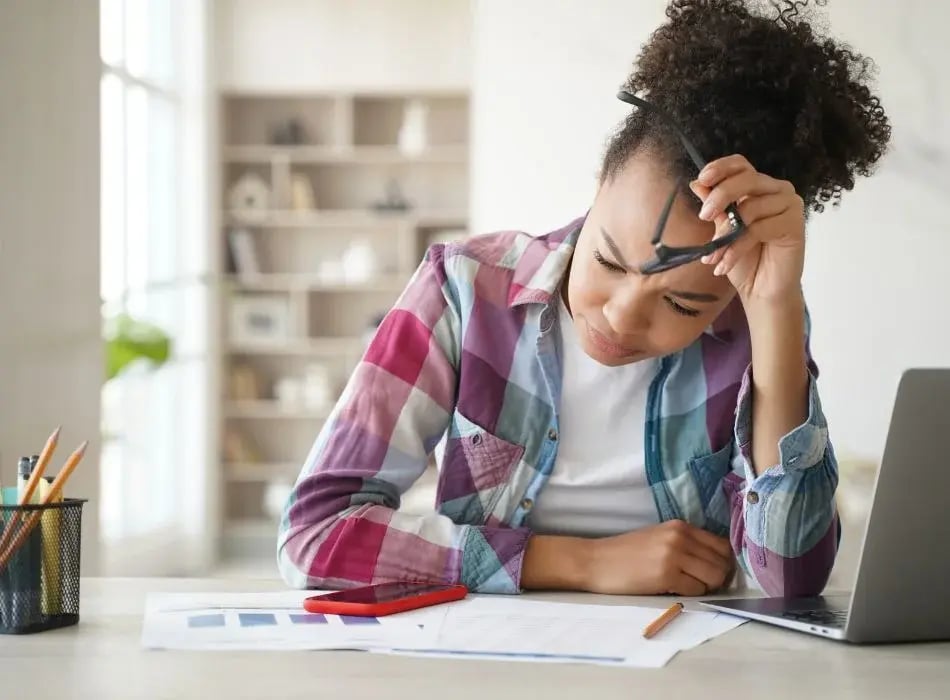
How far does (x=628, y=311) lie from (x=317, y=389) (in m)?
5.03

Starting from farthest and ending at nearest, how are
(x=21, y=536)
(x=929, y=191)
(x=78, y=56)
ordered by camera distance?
1. (x=929, y=191)
2. (x=78, y=56)
3. (x=21, y=536)

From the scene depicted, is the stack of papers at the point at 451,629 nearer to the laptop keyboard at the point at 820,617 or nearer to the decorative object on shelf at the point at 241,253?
the laptop keyboard at the point at 820,617

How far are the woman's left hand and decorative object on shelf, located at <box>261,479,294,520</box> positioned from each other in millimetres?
4950

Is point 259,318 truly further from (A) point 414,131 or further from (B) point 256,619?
(B) point 256,619

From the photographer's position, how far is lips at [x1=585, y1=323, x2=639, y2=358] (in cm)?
126

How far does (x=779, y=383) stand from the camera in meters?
1.25

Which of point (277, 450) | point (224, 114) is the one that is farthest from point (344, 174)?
point (277, 450)

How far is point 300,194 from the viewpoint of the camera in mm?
6090

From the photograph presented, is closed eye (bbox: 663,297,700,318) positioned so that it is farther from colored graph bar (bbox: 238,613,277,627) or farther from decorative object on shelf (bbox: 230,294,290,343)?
decorative object on shelf (bbox: 230,294,290,343)

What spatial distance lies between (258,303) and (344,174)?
0.79 metres

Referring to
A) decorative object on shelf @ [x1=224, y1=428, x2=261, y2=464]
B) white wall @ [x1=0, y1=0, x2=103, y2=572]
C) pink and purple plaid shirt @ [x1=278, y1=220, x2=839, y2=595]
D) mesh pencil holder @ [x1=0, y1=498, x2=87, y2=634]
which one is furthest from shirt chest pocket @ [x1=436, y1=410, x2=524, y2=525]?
decorative object on shelf @ [x1=224, y1=428, x2=261, y2=464]

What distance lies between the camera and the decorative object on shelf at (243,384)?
6.16 metres

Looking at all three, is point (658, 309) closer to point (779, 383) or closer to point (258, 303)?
point (779, 383)

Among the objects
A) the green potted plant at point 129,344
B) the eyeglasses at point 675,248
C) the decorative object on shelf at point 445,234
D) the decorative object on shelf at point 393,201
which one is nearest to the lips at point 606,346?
the eyeglasses at point 675,248
